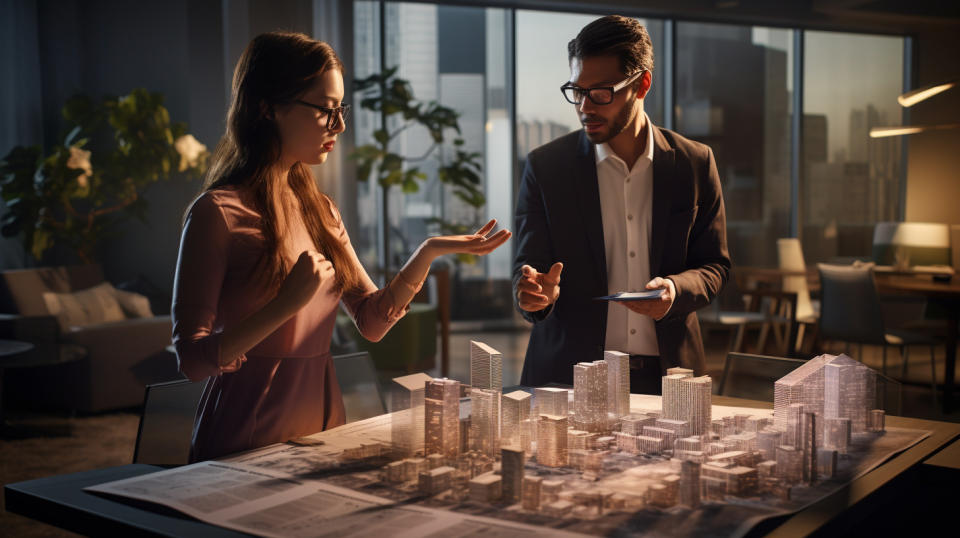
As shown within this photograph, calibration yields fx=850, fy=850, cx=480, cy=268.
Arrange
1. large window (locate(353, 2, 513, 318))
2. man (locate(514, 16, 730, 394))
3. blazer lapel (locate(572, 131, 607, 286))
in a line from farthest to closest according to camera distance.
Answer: large window (locate(353, 2, 513, 318)), blazer lapel (locate(572, 131, 607, 286)), man (locate(514, 16, 730, 394))

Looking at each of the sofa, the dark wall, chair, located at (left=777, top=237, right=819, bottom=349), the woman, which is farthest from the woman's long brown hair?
chair, located at (left=777, top=237, right=819, bottom=349)

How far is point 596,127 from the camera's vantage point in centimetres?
196

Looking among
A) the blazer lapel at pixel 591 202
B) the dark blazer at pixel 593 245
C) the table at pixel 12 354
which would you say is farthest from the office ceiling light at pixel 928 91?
the table at pixel 12 354

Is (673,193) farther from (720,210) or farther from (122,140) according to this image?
(122,140)

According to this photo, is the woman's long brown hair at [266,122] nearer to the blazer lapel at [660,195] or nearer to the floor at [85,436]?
the blazer lapel at [660,195]

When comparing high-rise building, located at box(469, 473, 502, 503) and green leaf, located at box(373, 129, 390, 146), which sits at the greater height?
green leaf, located at box(373, 129, 390, 146)

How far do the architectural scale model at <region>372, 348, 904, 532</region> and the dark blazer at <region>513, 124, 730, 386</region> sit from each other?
0.48m

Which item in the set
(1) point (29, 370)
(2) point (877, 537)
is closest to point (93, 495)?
(2) point (877, 537)

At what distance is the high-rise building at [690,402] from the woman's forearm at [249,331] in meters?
0.65

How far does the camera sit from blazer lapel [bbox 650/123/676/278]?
6.75 ft

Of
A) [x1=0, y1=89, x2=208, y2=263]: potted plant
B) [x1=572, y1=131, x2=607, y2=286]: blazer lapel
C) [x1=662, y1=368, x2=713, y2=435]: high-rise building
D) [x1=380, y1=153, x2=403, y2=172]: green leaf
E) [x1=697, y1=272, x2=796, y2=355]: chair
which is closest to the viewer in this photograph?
[x1=662, y1=368, x2=713, y2=435]: high-rise building

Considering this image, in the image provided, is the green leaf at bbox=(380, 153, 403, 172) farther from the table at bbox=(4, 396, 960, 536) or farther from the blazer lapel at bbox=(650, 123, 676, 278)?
the table at bbox=(4, 396, 960, 536)

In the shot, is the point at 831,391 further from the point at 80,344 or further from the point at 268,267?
the point at 80,344

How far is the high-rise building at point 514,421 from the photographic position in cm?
132
